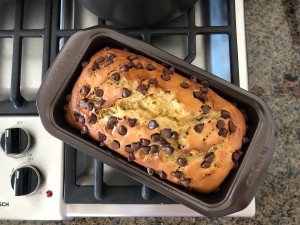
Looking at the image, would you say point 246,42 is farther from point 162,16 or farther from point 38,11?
point 38,11

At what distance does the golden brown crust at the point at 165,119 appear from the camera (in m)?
0.60

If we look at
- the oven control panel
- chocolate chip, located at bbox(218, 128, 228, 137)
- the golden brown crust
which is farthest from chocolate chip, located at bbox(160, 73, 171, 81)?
the oven control panel

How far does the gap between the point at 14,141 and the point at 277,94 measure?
466 millimetres

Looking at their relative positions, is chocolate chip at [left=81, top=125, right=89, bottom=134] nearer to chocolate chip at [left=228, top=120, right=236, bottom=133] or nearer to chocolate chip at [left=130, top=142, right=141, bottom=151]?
chocolate chip at [left=130, top=142, right=141, bottom=151]

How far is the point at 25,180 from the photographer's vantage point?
666mm

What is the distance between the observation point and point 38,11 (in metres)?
0.78

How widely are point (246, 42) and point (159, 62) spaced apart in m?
0.23

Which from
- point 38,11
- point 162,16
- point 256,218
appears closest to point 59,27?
point 38,11

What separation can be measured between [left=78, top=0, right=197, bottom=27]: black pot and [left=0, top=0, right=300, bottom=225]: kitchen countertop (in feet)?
0.57

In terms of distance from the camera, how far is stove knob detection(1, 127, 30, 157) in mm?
663

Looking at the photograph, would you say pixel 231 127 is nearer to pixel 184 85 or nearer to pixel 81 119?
pixel 184 85

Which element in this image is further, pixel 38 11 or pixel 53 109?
pixel 38 11

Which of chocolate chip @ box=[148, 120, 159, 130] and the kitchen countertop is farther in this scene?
the kitchen countertop

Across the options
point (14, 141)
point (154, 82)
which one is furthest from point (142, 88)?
point (14, 141)
